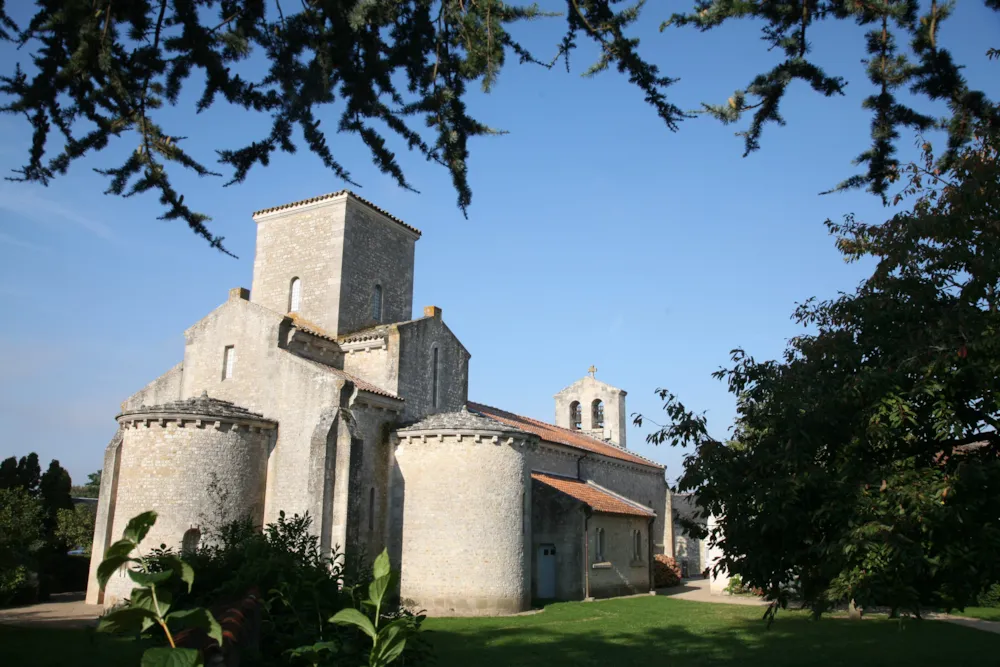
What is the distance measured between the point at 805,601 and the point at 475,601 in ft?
43.7

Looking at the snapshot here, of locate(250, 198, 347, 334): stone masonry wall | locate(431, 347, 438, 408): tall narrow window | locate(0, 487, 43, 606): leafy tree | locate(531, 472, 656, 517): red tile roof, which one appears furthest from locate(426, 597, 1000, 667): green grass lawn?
locate(0, 487, 43, 606): leafy tree

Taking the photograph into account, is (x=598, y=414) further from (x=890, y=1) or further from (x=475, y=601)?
(x=890, y=1)

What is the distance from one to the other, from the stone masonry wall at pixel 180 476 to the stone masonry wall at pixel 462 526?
15.0 ft

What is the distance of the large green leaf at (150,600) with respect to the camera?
128 inches

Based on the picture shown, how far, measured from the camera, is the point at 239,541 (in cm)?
722

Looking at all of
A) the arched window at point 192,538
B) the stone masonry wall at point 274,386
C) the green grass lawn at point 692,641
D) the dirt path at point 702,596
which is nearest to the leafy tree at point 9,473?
the stone masonry wall at point 274,386

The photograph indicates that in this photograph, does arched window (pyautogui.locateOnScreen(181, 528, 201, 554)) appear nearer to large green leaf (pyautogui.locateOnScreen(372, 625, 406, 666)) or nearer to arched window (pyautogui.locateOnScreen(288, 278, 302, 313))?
arched window (pyautogui.locateOnScreen(288, 278, 302, 313))

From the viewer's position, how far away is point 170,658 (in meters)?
2.96

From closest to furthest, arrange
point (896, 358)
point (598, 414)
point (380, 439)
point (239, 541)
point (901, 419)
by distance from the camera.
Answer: point (239, 541), point (901, 419), point (896, 358), point (380, 439), point (598, 414)

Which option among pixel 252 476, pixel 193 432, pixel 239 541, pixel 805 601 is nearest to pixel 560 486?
pixel 252 476

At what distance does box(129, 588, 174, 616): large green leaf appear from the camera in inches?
128

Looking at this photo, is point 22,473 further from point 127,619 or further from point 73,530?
point 127,619

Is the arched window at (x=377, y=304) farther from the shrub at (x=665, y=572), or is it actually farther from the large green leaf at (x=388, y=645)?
the large green leaf at (x=388, y=645)

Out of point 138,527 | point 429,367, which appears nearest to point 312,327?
point 429,367
